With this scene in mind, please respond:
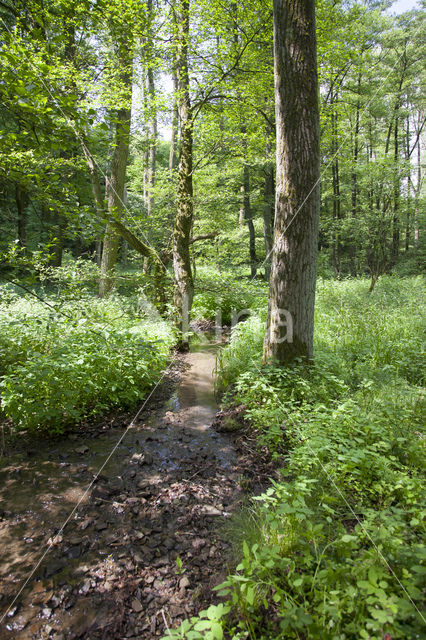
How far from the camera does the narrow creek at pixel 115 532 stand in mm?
2121

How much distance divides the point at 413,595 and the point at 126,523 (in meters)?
2.31

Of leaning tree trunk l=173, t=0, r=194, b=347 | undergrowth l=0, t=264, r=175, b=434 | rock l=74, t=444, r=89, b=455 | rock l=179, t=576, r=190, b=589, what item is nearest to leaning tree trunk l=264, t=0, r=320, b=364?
undergrowth l=0, t=264, r=175, b=434

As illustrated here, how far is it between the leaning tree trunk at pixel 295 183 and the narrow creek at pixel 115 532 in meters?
1.74

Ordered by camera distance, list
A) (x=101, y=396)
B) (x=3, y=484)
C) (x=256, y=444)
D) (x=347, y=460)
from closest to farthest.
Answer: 1. (x=347, y=460)
2. (x=3, y=484)
3. (x=256, y=444)
4. (x=101, y=396)

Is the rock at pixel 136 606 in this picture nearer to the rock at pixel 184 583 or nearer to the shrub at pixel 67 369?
the rock at pixel 184 583

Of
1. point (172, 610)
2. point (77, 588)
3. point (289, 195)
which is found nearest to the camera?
point (172, 610)

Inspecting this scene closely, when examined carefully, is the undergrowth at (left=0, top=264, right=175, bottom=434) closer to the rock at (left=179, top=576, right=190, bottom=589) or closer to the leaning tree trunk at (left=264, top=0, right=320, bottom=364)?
the leaning tree trunk at (left=264, top=0, right=320, bottom=364)

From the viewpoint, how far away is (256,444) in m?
3.78

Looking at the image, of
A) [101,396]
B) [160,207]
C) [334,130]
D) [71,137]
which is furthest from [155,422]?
[334,130]

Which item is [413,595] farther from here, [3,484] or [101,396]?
[101,396]

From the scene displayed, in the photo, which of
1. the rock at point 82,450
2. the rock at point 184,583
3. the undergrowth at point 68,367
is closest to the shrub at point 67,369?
the undergrowth at point 68,367

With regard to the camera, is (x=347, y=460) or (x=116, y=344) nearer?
(x=347, y=460)

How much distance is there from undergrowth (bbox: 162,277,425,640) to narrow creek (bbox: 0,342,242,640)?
13.1 inches

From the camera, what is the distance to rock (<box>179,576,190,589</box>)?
227 centimetres
